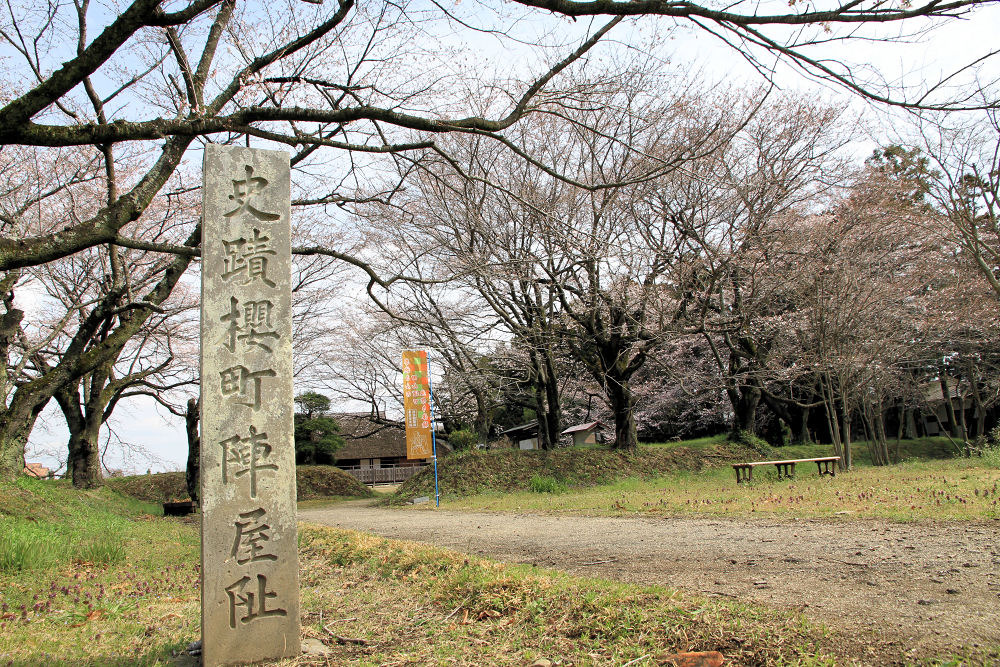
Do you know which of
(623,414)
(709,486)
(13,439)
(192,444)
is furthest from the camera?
(192,444)

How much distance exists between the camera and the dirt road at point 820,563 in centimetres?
268

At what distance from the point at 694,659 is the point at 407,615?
184 centimetres

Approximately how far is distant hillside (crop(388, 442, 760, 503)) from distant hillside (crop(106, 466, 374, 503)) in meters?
5.04

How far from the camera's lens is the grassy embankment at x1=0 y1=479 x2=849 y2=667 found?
106 inches

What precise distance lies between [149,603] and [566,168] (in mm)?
11579

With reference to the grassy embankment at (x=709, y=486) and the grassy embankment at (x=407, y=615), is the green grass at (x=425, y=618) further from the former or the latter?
the grassy embankment at (x=709, y=486)

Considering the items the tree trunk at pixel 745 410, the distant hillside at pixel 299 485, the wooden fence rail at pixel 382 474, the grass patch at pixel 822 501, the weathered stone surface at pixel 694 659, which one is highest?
the tree trunk at pixel 745 410

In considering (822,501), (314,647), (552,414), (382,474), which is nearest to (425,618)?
(314,647)

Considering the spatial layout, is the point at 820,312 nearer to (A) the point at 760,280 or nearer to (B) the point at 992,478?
(A) the point at 760,280

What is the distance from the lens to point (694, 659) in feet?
8.04

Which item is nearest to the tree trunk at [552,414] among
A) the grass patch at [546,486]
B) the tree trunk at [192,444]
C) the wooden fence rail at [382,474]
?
the grass patch at [546,486]

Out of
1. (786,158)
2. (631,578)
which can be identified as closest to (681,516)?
(631,578)

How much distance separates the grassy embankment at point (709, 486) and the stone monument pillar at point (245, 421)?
5.48 meters

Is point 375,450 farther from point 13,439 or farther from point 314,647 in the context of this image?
point 314,647
